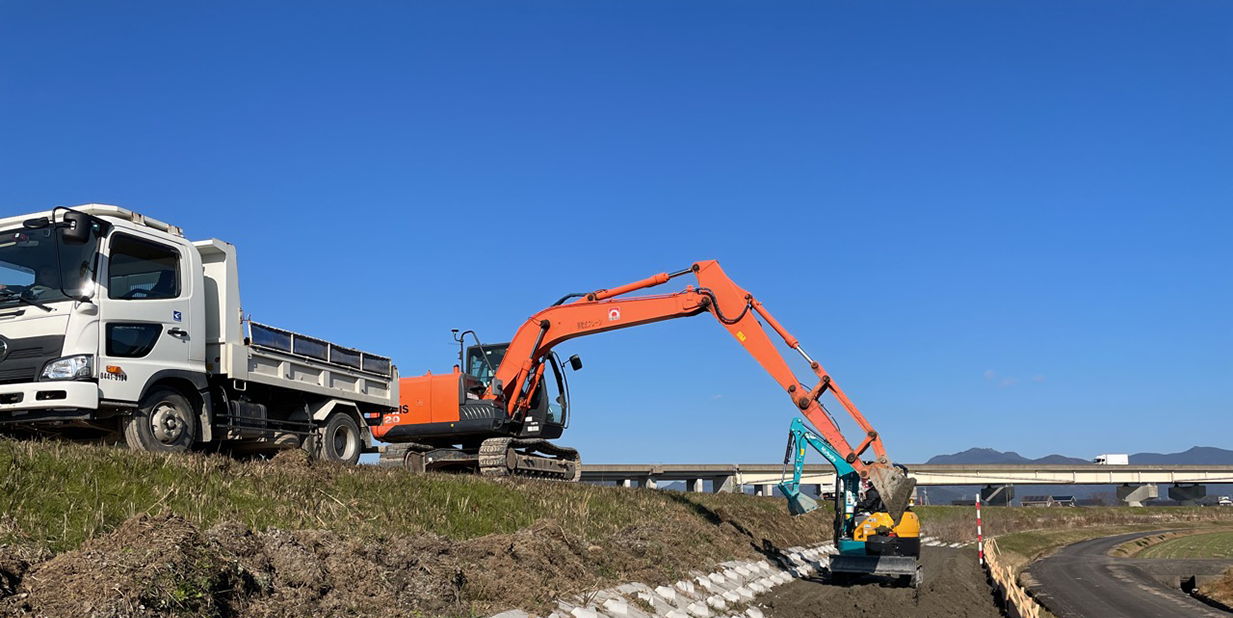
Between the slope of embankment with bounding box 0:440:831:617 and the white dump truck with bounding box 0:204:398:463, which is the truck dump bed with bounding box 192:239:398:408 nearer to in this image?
→ the white dump truck with bounding box 0:204:398:463

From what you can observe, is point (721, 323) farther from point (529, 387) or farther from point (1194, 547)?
point (1194, 547)

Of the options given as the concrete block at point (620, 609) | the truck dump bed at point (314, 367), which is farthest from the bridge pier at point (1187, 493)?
the concrete block at point (620, 609)

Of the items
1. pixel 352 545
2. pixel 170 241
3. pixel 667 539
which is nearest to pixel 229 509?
pixel 352 545

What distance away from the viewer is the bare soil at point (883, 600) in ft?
55.3

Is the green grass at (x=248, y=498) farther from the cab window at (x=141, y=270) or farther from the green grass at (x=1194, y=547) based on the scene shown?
the green grass at (x=1194, y=547)

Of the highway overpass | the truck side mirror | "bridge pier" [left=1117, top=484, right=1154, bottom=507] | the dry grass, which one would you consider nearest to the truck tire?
the truck side mirror

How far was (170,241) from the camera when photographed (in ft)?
49.3

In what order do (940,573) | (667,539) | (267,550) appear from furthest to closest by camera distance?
(940,573)
(667,539)
(267,550)

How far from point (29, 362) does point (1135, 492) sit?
279ft

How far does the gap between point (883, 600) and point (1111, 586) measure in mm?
10154

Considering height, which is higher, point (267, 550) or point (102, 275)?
point (102, 275)

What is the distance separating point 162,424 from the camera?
14.0 m

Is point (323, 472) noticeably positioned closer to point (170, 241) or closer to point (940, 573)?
point (170, 241)

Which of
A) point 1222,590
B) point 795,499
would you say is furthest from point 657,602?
point 1222,590
